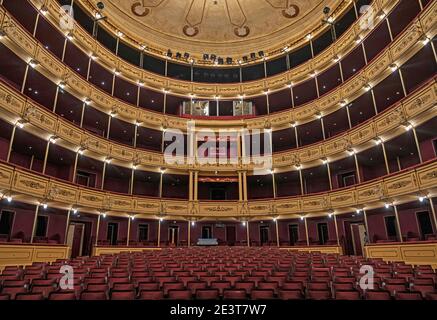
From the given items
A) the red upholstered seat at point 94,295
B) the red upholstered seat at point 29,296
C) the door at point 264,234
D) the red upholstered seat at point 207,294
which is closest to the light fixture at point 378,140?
the door at point 264,234

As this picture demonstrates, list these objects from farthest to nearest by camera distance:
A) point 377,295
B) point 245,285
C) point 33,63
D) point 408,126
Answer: point 33,63 < point 408,126 < point 245,285 < point 377,295

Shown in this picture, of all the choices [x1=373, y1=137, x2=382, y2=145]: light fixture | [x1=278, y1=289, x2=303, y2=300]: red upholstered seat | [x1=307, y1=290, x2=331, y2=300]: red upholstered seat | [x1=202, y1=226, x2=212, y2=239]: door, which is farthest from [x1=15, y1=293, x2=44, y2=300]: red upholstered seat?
[x1=202, y1=226, x2=212, y2=239]: door

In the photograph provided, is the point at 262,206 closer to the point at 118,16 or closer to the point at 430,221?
the point at 430,221

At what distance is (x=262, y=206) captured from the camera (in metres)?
17.8

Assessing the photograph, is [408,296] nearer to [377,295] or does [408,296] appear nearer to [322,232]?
[377,295]

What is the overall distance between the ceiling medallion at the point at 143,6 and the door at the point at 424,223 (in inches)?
864

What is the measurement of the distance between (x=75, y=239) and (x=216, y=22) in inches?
774

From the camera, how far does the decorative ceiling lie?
68.4ft

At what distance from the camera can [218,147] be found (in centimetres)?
2155

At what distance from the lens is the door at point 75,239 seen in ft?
52.9

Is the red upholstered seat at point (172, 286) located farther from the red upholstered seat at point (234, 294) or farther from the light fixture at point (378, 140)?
the light fixture at point (378, 140)

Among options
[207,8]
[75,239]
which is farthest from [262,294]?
[207,8]

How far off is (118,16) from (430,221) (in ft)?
79.1
